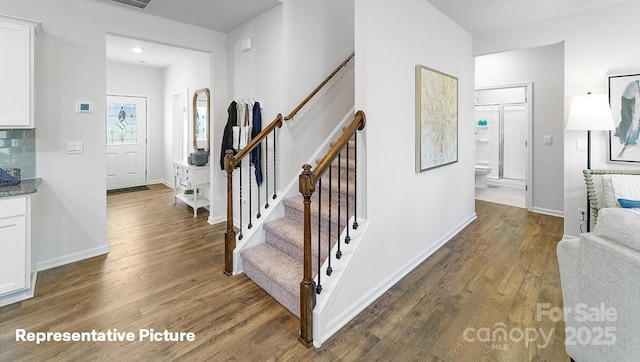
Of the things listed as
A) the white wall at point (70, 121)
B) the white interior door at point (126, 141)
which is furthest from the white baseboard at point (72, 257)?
the white interior door at point (126, 141)

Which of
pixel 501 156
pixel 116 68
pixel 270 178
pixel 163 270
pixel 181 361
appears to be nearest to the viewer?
pixel 181 361

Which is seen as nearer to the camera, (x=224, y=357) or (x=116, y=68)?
(x=224, y=357)

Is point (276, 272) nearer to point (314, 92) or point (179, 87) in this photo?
point (314, 92)

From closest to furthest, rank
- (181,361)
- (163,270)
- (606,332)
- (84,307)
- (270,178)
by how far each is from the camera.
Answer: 1. (606,332)
2. (181,361)
3. (84,307)
4. (163,270)
5. (270,178)

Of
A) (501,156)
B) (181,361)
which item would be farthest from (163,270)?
(501,156)

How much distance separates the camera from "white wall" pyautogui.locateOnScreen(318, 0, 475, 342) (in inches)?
92.1

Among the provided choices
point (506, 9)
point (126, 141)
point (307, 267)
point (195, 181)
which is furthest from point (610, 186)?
point (126, 141)

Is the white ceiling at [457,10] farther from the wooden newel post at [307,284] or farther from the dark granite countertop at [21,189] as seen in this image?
the wooden newel post at [307,284]

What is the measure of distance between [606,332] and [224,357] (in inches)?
76.4

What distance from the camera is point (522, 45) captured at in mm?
3791

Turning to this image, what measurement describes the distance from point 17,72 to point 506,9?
4637 millimetres

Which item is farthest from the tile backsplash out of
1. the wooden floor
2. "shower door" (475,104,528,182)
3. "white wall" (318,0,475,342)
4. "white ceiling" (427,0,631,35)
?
"shower door" (475,104,528,182)

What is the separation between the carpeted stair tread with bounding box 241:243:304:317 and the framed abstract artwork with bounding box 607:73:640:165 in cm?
353

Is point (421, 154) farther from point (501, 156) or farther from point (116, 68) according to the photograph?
point (116, 68)
